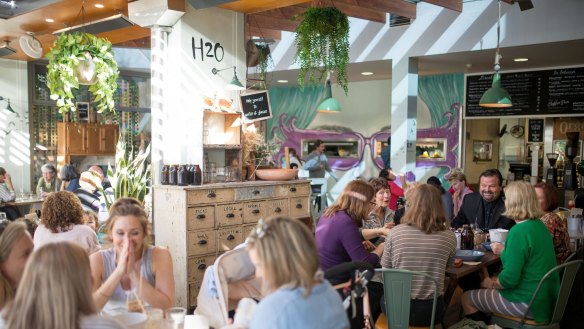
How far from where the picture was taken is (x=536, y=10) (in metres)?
7.30

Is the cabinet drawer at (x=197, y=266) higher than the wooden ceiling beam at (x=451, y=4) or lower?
lower

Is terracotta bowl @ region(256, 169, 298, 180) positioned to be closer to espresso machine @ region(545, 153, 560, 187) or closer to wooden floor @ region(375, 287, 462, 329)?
wooden floor @ region(375, 287, 462, 329)

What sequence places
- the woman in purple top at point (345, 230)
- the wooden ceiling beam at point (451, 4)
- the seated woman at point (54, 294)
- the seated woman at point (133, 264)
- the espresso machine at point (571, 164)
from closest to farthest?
the seated woman at point (54, 294), the seated woman at point (133, 264), the woman in purple top at point (345, 230), the wooden ceiling beam at point (451, 4), the espresso machine at point (571, 164)

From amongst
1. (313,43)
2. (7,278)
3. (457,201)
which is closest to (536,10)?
(457,201)

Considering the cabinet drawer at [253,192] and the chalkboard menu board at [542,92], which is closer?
the cabinet drawer at [253,192]

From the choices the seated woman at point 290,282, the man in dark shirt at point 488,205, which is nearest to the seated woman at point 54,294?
the seated woman at point 290,282

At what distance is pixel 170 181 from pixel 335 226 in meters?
2.17

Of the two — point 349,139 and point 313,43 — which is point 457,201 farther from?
point 349,139

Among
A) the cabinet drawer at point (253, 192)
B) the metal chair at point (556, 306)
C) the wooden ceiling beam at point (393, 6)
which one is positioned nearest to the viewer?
the metal chair at point (556, 306)

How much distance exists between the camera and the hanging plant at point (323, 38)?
17.5 feet

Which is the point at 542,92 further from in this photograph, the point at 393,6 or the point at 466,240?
the point at 466,240

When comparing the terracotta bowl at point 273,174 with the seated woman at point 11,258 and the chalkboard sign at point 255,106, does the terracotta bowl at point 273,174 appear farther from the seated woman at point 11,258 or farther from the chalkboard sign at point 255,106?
the seated woman at point 11,258

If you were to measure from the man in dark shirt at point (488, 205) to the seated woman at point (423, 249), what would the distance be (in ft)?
6.10

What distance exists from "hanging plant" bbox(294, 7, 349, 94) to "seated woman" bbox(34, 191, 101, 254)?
8.66 ft
